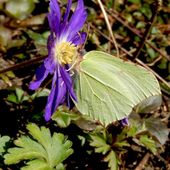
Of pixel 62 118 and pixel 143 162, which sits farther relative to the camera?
pixel 143 162

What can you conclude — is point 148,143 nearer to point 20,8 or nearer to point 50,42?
point 50,42

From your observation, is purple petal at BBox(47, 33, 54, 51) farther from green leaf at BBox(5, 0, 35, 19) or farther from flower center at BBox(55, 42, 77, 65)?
green leaf at BBox(5, 0, 35, 19)

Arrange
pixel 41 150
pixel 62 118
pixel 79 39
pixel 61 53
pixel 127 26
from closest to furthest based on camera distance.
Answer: pixel 41 150 → pixel 61 53 → pixel 79 39 → pixel 62 118 → pixel 127 26

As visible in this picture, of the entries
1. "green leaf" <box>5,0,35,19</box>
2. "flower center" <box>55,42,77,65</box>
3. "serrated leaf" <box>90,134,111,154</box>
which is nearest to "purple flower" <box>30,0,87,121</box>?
"flower center" <box>55,42,77,65</box>

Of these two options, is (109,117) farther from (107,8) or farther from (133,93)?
(107,8)

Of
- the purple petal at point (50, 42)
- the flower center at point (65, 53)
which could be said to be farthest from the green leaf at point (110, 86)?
the purple petal at point (50, 42)

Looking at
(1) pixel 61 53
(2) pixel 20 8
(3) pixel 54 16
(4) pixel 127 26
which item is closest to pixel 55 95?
(1) pixel 61 53

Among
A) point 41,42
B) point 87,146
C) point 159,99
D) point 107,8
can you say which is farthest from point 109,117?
point 107,8
